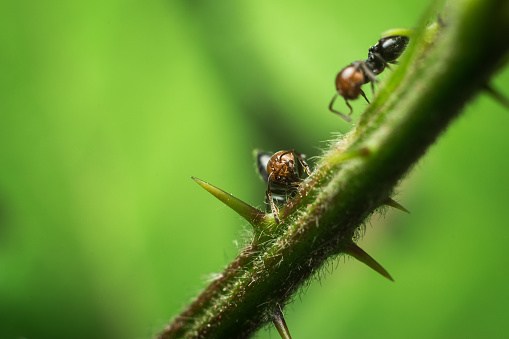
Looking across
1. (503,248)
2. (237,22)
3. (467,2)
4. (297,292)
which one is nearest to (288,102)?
(237,22)

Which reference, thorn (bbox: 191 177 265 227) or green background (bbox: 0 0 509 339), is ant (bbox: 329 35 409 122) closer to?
thorn (bbox: 191 177 265 227)

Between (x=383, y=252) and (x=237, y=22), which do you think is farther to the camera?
(x=237, y=22)

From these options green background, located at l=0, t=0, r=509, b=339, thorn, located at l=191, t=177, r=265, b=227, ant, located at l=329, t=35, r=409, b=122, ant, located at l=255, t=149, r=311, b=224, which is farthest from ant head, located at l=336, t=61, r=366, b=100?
green background, located at l=0, t=0, r=509, b=339

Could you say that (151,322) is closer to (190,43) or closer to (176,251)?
(176,251)

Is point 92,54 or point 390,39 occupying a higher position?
point 390,39

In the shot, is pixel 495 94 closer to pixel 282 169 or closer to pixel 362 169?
pixel 362 169

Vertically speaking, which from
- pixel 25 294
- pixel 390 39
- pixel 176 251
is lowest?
pixel 25 294

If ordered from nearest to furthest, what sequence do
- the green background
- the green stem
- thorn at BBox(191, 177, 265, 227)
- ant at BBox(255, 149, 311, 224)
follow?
1. the green stem
2. thorn at BBox(191, 177, 265, 227)
3. ant at BBox(255, 149, 311, 224)
4. the green background
